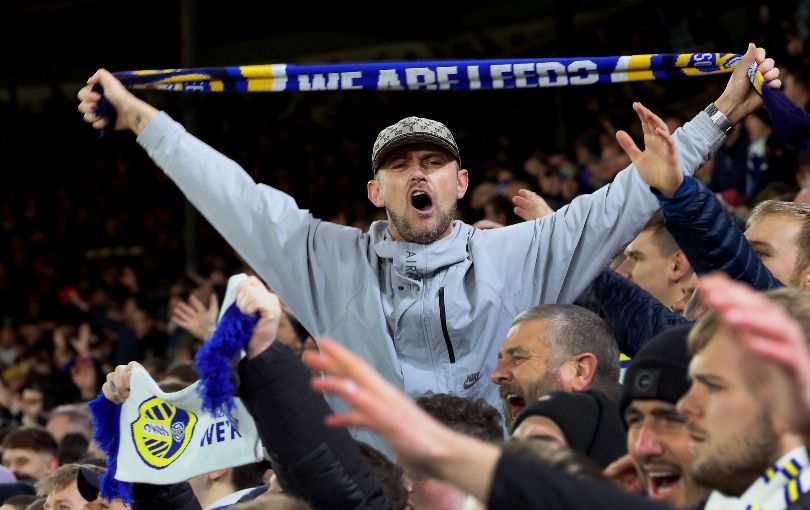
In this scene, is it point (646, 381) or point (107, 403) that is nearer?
point (646, 381)

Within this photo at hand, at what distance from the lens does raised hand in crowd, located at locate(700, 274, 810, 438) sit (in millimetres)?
1343

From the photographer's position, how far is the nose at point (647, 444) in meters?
2.11

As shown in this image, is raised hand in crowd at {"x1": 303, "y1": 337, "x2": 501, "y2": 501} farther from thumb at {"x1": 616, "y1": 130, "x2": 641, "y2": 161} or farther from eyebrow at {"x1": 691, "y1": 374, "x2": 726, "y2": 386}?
thumb at {"x1": 616, "y1": 130, "x2": 641, "y2": 161}

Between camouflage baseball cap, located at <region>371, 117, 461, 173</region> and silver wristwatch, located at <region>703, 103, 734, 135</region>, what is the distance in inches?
24.9

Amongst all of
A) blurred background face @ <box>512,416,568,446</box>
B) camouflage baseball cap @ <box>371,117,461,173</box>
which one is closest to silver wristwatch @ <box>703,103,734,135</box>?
camouflage baseball cap @ <box>371,117,461,173</box>

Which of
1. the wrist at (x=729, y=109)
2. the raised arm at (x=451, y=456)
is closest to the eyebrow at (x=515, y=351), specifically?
the wrist at (x=729, y=109)

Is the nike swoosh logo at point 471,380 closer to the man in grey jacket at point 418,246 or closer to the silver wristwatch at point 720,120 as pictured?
the man in grey jacket at point 418,246

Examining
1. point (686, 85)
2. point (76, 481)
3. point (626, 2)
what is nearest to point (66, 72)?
point (626, 2)

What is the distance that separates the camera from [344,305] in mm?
3449

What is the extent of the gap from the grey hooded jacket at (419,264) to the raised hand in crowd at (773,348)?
189 centimetres

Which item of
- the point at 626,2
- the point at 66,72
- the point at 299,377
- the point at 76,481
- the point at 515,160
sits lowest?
the point at 76,481

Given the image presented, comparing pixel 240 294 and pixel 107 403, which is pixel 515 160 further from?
pixel 240 294

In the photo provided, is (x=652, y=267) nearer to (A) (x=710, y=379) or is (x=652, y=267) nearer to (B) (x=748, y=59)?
(B) (x=748, y=59)

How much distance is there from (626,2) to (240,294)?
444 inches
